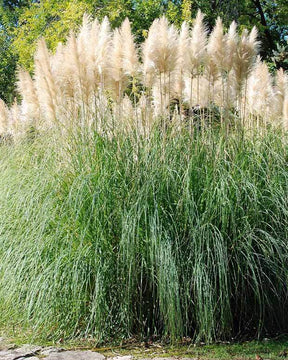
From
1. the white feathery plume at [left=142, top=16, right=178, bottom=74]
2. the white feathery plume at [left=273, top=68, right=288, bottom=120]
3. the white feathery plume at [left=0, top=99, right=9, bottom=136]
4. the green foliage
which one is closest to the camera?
the green foliage

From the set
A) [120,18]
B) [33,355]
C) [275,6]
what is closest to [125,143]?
[33,355]

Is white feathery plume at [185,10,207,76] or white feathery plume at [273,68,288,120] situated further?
white feathery plume at [273,68,288,120]

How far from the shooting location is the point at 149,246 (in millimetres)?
3783

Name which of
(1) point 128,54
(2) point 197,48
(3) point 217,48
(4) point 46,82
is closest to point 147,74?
(1) point 128,54

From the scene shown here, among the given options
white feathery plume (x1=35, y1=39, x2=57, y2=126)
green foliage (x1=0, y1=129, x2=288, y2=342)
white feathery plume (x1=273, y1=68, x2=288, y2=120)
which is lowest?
green foliage (x1=0, y1=129, x2=288, y2=342)

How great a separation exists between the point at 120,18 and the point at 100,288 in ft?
34.2

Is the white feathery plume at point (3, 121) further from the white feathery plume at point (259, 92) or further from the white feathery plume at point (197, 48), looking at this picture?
the white feathery plume at point (259, 92)

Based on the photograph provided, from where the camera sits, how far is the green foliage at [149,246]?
3.76 metres

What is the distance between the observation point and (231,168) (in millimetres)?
4312

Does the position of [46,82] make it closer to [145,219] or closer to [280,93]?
[145,219]

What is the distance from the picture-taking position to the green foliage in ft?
12.3

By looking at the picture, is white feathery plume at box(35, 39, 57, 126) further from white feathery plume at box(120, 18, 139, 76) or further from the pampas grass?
white feathery plume at box(120, 18, 139, 76)

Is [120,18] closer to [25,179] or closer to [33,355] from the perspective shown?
[25,179]

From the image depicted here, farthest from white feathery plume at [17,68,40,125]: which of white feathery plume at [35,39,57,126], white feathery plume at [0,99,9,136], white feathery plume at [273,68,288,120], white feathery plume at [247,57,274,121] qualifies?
white feathery plume at [273,68,288,120]
